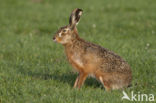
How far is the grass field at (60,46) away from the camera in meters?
6.86

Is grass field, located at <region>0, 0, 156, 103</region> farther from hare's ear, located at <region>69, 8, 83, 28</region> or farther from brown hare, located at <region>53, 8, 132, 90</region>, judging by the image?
Answer: hare's ear, located at <region>69, 8, 83, 28</region>

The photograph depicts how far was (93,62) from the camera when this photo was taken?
7391 millimetres

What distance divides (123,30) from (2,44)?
4693 millimetres

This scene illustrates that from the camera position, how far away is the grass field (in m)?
6.86

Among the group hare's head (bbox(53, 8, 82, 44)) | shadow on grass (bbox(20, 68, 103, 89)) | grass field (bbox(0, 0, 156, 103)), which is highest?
hare's head (bbox(53, 8, 82, 44))

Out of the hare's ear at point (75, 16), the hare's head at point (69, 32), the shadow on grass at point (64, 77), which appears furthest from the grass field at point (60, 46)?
the hare's ear at point (75, 16)

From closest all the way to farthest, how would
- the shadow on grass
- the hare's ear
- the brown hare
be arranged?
1. the brown hare
2. the hare's ear
3. the shadow on grass

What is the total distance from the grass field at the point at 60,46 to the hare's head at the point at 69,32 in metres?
0.95

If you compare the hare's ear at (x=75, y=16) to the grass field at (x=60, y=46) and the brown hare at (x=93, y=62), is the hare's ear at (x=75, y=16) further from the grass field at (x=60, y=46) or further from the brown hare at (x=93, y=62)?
the grass field at (x=60, y=46)

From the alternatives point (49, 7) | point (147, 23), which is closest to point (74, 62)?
point (147, 23)

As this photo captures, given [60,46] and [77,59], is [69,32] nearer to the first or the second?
[77,59]

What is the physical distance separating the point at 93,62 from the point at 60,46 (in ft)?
13.1

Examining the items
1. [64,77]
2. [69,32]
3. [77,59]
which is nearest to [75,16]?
[69,32]

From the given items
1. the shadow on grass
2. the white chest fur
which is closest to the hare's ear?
the white chest fur
